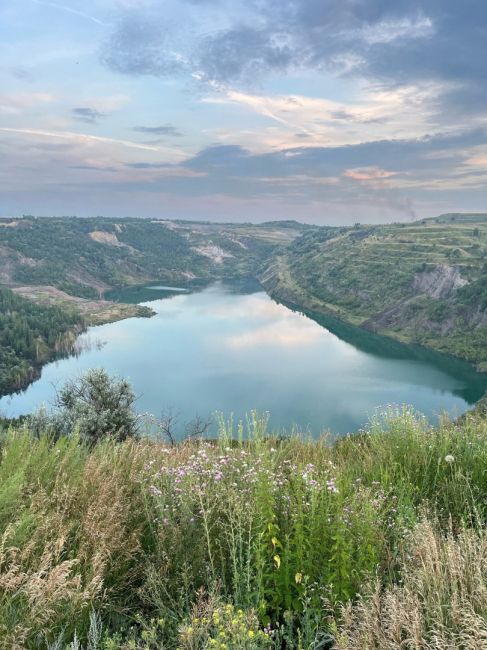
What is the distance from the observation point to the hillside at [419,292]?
12156 centimetres

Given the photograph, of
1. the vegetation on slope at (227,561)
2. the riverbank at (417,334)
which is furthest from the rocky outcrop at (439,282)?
the vegetation on slope at (227,561)

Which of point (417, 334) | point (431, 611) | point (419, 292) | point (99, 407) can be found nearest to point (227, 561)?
point (431, 611)

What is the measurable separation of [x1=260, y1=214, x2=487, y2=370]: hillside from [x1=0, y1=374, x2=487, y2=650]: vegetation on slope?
110525 mm

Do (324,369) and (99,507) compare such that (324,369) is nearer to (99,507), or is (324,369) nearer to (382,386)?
(382,386)

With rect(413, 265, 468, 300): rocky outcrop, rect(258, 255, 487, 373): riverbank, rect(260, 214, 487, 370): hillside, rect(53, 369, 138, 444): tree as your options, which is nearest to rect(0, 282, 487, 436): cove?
rect(258, 255, 487, 373): riverbank

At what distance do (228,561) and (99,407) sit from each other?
2117 centimetres

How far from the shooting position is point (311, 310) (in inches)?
6757

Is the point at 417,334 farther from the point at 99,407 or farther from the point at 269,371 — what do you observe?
the point at 99,407

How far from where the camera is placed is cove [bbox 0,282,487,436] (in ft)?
250

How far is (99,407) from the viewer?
24.4 metres

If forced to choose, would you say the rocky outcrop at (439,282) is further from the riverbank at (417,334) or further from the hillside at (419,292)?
the riverbank at (417,334)

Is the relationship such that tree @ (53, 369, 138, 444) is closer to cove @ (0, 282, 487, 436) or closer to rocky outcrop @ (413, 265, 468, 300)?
cove @ (0, 282, 487, 436)

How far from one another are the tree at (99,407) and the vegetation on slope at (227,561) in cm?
1710

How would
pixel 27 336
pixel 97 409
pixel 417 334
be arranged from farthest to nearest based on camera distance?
pixel 27 336 → pixel 417 334 → pixel 97 409
